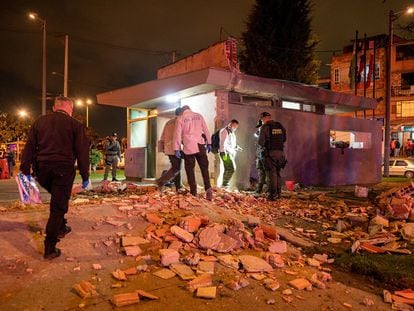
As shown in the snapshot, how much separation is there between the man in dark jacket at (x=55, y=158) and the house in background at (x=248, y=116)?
5342 millimetres

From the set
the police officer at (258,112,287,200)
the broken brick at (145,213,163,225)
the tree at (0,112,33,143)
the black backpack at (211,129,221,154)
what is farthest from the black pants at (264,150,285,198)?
the tree at (0,112,33,143)

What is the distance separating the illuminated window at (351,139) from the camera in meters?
14.1

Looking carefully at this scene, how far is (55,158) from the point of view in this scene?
13.6ft

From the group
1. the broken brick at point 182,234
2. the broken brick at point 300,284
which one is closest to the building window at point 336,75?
the broken brick at point 182,234

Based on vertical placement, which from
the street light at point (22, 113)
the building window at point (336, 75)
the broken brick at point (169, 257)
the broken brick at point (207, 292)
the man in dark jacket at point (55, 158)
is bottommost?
the broken brick at point (207, 292)

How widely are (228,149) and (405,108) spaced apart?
108 ft

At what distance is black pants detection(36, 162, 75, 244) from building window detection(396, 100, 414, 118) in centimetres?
3842

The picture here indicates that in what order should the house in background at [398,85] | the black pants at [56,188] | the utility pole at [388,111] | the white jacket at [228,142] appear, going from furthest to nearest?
the house in background at [398,85] → the utility pole at [388,111] → the white jacket at [228,142] → the black pants at [56,188]

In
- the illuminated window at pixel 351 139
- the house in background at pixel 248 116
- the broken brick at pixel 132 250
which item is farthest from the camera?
the illuminated window at pixel 351 139

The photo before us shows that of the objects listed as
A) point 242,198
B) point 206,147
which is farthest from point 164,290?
point 242,198

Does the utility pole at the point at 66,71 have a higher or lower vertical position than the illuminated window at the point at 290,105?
higher

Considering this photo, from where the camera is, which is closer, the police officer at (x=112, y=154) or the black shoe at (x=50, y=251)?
the black shoe at (x=50, y=251)

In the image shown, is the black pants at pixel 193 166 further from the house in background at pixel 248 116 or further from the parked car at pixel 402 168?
the parked car at pixel 402 168

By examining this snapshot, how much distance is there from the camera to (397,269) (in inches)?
178
